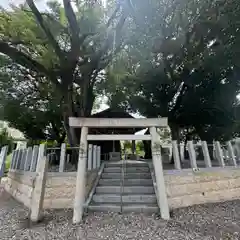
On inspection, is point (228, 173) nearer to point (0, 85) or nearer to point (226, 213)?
point (226, 213)

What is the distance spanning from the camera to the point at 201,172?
591cm

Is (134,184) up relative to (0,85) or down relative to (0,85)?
→ down

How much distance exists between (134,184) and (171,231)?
202 centimetres

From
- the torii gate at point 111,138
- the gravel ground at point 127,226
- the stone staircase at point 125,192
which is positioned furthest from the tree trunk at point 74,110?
the gravel ground at point 127,226

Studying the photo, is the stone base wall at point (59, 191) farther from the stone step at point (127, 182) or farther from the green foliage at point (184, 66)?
the green foliage at point (184, 66)

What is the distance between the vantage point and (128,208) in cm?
492

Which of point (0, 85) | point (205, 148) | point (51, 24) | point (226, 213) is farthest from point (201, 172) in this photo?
point (0, 85)

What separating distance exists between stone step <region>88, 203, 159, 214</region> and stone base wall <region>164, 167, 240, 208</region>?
69cm

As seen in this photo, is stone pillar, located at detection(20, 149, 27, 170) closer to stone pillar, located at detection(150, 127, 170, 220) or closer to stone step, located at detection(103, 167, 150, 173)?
stone step, located at detection(103, 167, 150, 173)

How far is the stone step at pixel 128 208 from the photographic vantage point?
4875mm

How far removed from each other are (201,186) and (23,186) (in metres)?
5.10

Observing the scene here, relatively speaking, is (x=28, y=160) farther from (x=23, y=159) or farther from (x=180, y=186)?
(x=180, y=186)

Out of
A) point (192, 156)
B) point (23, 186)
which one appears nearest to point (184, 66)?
point (192, 156)

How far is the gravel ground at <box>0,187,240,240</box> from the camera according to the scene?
3824 millimetres
